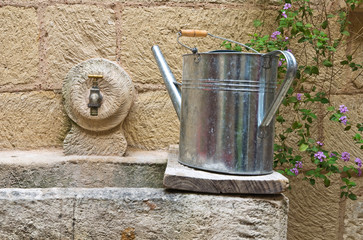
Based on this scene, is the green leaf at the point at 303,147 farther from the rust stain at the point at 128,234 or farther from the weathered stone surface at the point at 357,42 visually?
the rust stain at the point at 128,234

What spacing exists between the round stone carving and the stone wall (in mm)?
85

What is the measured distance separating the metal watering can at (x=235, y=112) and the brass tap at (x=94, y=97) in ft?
1.69

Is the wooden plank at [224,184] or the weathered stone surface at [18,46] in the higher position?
the weathered stone surface at [18,46]

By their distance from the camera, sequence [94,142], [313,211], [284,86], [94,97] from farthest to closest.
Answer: [313,211], [94,142], [94,97], [284,86]

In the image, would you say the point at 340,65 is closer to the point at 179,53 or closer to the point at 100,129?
the point at 179,53

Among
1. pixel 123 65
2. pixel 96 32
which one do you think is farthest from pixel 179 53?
pixel 96 32

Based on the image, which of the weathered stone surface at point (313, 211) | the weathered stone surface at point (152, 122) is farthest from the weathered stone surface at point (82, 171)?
the weathered stone surface at point (313, 211)

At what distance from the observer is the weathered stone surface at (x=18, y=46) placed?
155cm

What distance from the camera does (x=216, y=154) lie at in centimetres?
98

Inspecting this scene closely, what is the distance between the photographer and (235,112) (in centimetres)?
97

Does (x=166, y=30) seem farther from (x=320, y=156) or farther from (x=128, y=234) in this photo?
(x=128, y=234)

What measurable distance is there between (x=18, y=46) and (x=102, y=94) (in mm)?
453

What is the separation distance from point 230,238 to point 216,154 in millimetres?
220

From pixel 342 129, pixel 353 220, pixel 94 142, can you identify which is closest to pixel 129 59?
pixel 94 142
